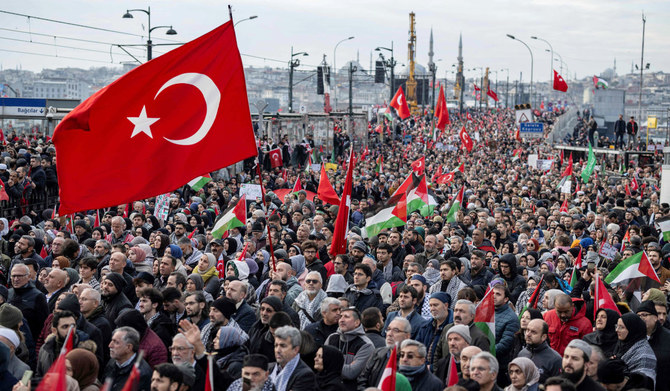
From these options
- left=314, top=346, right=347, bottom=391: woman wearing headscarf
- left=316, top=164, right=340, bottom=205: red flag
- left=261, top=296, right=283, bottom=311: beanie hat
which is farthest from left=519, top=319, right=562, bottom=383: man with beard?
left=316, top=164, right=340, bottom=205: red flag

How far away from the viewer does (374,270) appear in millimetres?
8883

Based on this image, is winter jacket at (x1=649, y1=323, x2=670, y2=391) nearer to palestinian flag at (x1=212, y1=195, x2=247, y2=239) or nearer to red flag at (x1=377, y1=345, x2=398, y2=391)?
red flag at (x1=377, y1=345, x2=398, y2=391)

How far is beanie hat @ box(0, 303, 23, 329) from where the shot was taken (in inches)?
250

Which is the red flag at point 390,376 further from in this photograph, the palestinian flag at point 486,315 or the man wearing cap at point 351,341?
the palestinian flag at point 486,315

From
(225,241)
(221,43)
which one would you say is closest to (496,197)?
(225,241)

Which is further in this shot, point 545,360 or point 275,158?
point 275,158

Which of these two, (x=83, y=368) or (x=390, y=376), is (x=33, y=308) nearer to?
(x=83, y=368)

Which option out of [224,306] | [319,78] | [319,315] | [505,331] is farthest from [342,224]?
[319,78]

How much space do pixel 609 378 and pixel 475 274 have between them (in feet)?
12.2

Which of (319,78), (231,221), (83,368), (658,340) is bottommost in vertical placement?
(658,340)

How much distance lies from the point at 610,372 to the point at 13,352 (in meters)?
4.02

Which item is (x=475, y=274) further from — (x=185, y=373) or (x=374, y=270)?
(x=185, y=373)

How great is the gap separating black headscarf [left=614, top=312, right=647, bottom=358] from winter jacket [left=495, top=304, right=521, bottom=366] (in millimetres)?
936

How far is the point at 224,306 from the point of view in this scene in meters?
6.51
